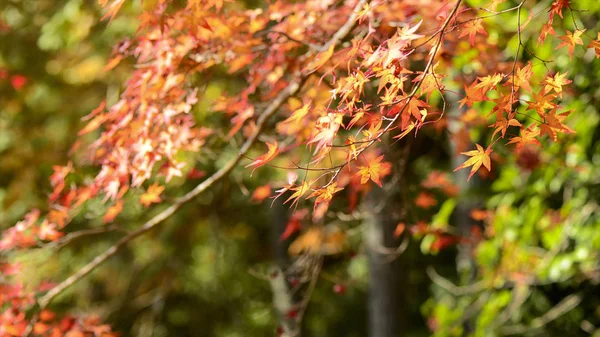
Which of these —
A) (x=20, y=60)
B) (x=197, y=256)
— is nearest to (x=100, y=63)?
(x=20, y=60)

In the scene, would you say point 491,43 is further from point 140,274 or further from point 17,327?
point 140,274

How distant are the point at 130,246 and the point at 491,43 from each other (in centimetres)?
551

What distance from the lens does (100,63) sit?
19.5 feet

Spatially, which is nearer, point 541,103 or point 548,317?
point 541,103

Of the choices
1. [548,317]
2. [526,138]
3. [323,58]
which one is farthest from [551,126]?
[548,317]

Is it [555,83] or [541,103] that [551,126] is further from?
[555,83]

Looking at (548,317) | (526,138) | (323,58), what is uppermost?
(323,58)

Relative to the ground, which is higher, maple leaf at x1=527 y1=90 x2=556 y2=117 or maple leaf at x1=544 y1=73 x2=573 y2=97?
maple leaf at x1=527 y1=90 x2=556 y2=117

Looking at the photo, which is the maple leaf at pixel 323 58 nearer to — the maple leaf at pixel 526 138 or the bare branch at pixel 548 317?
the maple leaf at pixel 526 138

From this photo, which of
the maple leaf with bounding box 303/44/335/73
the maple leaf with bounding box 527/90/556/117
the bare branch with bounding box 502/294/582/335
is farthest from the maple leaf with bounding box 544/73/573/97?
the bare branch with bounding box 502/294/582/335

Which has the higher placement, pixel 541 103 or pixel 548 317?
pixel 541 103

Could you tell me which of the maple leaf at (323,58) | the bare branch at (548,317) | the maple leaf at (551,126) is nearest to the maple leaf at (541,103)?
the maple leaf at (551,126)

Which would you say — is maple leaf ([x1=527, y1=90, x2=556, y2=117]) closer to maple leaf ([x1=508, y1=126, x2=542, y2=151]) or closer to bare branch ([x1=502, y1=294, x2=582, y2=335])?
maple leaf ([x1=508, y1=126, x2=542, y2=151])

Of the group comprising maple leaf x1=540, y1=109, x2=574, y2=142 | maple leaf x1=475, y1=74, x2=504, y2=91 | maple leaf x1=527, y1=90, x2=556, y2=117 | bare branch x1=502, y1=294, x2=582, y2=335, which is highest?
maple leaf x1=475, y1=74, x2=504, y2=91
